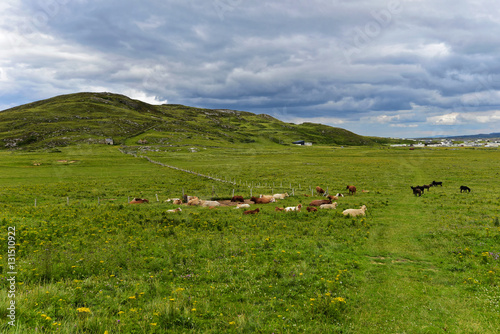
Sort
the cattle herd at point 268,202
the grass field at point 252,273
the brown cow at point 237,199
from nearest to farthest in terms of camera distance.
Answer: the grass field at point 252,273, the cattle herd at point 268,202, the brown cow at point 237,199

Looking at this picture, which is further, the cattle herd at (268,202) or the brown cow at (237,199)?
the brown cow at (237,199)

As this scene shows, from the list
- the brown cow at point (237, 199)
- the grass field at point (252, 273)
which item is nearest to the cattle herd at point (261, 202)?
the brown cow at point (237, 199)

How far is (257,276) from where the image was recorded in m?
11.7

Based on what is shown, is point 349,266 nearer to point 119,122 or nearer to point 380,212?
point 380,212

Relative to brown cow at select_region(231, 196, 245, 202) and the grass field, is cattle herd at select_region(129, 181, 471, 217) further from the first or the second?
the grass field

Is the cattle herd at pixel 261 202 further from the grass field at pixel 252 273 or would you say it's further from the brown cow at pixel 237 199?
the grass field at pixel 252 273

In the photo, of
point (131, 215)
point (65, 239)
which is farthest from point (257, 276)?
point (131, 215)

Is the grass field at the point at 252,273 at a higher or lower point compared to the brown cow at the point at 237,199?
higher

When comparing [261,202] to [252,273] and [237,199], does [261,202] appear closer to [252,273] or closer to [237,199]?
[237,199]

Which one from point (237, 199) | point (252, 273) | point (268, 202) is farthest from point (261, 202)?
point (252, 273)

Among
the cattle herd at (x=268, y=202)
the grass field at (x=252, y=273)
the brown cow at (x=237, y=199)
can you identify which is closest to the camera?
the grass field at (x=252, y=273)

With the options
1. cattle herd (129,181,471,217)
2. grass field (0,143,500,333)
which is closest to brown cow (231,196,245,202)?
cattle herd (129,181,471,217)

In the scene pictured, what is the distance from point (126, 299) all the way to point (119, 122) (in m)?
215

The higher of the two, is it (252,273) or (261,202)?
(252,273)
